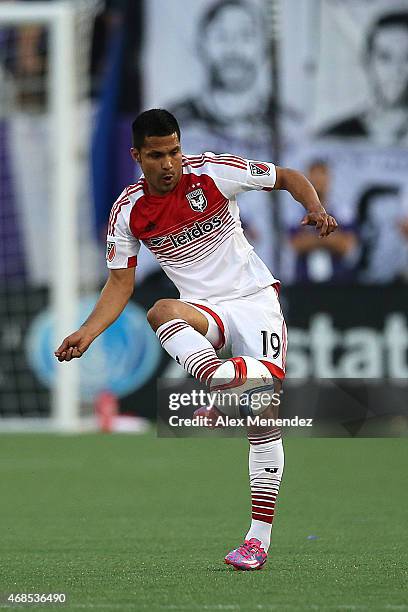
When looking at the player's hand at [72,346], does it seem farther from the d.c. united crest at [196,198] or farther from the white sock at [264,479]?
the white sock at [264,479]

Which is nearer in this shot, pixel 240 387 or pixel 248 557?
pixel 240 387

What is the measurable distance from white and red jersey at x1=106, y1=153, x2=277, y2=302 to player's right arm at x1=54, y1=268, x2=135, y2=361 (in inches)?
2.7

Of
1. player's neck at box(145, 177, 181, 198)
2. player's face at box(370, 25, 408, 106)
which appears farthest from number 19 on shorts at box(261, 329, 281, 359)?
player's face at box(370, 25, 408, 106)

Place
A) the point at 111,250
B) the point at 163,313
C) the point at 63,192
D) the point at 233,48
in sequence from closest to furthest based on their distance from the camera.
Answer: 1. the point at 163,313
2. the point at 111,250
3. the point at 63,192
4. the point at 233,48

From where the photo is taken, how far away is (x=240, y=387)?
6.27m

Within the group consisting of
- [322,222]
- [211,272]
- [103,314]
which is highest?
[322,222]

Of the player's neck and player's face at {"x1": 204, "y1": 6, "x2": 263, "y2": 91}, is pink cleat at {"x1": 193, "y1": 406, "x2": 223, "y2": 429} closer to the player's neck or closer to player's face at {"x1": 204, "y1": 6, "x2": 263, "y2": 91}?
the player's neck

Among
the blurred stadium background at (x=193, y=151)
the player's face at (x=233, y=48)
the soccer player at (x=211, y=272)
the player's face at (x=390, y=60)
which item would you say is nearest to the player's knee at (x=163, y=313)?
the soccer player at (x=211, y=272)

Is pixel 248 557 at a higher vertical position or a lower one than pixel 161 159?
lower

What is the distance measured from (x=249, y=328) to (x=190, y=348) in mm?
388

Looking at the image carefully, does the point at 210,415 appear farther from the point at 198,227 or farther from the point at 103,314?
the point at 198,227

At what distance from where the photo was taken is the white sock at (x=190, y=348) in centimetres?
633

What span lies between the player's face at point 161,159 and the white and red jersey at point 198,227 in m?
0.13

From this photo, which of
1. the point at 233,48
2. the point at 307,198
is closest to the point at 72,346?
the point at 307,198
